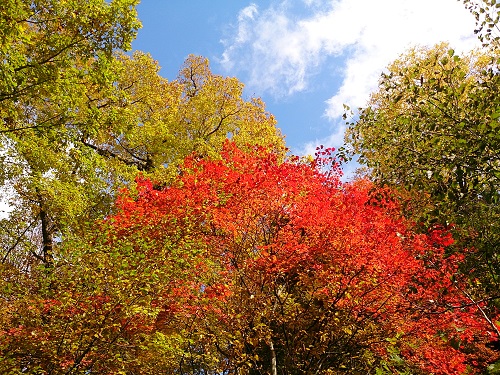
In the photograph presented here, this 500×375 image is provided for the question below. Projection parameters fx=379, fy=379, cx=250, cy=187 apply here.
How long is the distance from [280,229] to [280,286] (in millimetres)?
1846

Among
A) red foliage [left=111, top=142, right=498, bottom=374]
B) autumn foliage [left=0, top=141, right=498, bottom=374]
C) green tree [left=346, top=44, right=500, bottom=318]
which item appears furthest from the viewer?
red foliage [left=111, top=142, right=498, bottom=374]

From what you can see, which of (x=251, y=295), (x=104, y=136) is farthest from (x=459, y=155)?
(x=104, y=136)

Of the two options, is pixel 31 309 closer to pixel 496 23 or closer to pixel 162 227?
pixel 162 227

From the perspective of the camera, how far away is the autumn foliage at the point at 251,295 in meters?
8.44

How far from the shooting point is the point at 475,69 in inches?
752

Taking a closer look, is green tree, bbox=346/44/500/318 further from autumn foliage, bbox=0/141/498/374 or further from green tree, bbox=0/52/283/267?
green tree, bbox=0/52/283/267

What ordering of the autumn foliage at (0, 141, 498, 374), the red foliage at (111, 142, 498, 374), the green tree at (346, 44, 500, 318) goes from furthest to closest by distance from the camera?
the red foliage at (111, 142, 498, 374)
the autumn foliage at (0, 141, 498, 374)
the green tree at (346, 44, 500, 318)

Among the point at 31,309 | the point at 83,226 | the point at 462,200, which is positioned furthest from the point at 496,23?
the point at 83,226

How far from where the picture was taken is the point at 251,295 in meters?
11.1

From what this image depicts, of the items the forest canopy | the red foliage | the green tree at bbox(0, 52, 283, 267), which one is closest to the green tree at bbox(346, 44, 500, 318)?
the forest canopy

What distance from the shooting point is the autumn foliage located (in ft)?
27.7

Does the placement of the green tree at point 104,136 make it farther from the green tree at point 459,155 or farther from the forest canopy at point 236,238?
the green tree at point 459,155

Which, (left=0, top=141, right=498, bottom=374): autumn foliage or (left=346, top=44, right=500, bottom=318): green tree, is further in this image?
(left=0, top=141, right=498, bottom=374): autumn foliage

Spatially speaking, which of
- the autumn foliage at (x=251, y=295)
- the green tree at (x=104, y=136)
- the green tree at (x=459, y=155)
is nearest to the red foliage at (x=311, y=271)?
the autumn foliage at (x=251, y=295)
